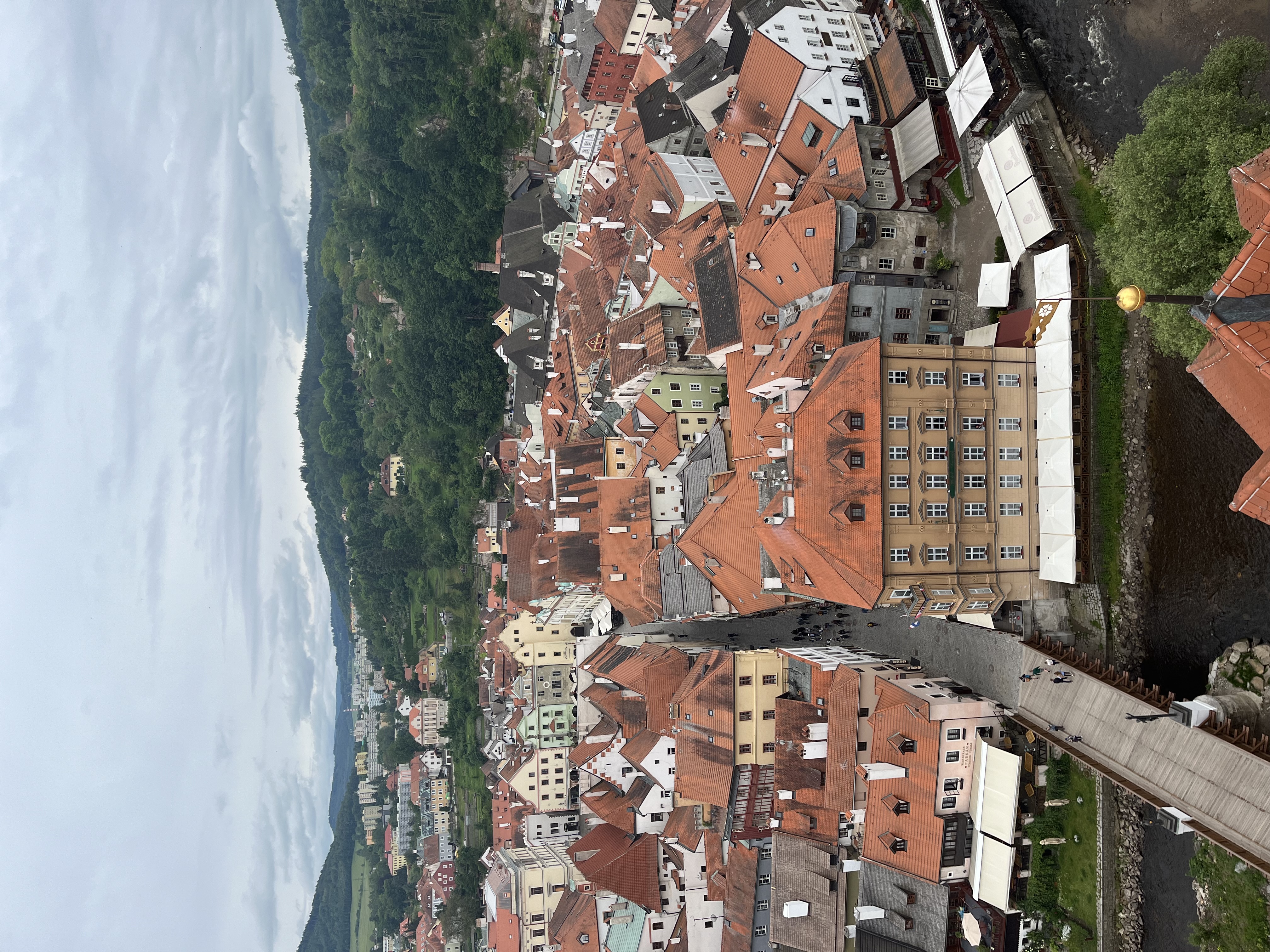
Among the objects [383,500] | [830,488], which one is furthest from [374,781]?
[830,488]

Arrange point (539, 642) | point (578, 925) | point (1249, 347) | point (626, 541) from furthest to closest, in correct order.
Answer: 1. point (539, 642)
2. point (626, 541)
3. point (578, 925)
4. point (1249, 347)

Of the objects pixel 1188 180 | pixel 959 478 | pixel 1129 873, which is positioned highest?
pixel 1188 180

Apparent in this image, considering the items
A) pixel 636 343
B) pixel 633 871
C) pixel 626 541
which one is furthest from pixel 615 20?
pixel 633 871

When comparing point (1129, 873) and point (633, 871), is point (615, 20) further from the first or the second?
point (1129, 873)

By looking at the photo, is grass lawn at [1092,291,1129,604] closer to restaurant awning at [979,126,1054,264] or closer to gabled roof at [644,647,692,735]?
restaurant awning at [979,126,1054,264]

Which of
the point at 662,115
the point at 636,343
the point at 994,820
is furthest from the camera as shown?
the point at 662,115

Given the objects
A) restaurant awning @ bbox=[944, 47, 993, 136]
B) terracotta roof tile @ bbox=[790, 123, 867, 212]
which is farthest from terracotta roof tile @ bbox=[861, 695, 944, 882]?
restaurant awning @ bbox=[944, 47, 993, 136]
